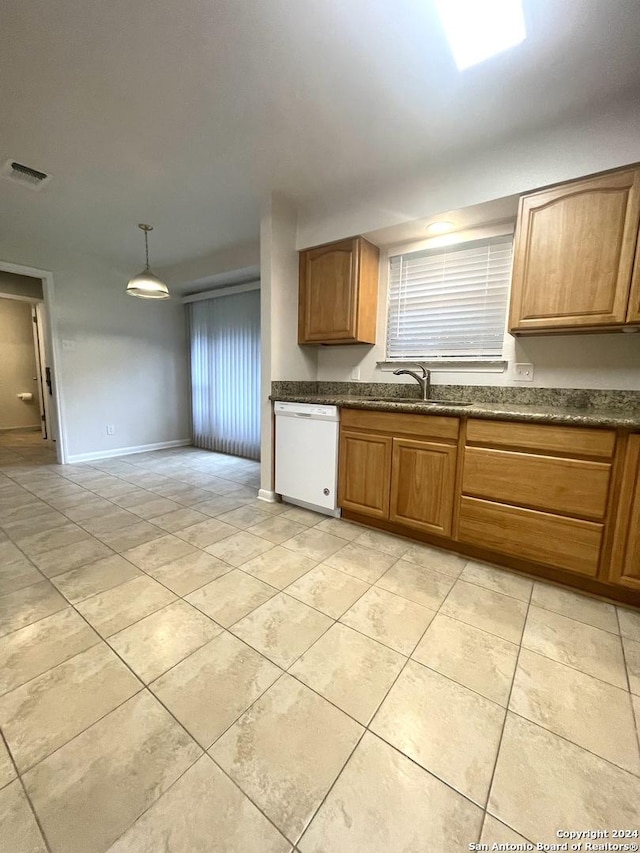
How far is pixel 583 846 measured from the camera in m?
0.82

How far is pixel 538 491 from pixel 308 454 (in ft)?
5.07

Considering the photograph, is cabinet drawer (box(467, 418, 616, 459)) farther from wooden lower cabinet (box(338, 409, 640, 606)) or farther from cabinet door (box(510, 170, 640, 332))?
cabinet door (box(510, 170, 640, 332))

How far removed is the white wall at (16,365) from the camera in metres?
6.01

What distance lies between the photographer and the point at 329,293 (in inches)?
111

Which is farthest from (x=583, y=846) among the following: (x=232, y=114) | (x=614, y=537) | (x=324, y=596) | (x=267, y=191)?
(x=267, y=191)

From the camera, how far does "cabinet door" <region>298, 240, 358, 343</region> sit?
271cm

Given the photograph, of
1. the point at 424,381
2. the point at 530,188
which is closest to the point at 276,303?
the point at 424,381

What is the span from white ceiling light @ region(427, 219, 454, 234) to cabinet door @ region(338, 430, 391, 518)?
5.11ft

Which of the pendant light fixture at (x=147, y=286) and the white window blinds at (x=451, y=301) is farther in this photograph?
the pendant light fixture at (x=147, y=286)

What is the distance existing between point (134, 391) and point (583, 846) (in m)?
5.22

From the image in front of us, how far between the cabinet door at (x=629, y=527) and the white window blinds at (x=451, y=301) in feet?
3.58

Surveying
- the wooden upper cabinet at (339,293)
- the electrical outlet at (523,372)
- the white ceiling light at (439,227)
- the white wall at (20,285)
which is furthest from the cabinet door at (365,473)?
the white wall at (20,285)

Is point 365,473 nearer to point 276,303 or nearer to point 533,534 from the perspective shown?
point 533,534

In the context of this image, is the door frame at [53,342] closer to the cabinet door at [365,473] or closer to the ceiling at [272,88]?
the ceiling at [272,88]
